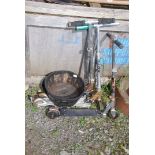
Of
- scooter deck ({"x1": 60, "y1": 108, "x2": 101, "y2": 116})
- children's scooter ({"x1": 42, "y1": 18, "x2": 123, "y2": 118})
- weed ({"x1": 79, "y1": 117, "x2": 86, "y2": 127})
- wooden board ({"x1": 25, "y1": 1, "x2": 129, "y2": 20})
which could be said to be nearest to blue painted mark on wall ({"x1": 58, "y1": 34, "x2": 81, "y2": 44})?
children's scooter ({"x1": 42, "y1": 18, "x2": 123, "y2": 118})

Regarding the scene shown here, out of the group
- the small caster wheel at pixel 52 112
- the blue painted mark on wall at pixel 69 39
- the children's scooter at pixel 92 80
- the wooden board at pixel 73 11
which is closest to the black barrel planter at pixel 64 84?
the children's scooter at pixel 92 80

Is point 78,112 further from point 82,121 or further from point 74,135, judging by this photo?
point 74,135

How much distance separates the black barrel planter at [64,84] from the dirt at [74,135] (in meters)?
0.29

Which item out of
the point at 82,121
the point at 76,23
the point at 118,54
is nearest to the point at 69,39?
the point at 76,23

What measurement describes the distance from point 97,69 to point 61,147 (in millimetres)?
1095

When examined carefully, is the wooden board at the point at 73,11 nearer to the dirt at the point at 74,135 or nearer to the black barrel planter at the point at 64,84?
the black barrel planter at the point at 64,84

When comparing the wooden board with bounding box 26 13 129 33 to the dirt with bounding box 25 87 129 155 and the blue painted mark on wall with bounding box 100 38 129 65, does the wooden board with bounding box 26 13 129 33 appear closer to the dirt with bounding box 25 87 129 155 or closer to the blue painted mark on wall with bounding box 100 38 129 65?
the blue painted mark on wall with bounding box 100 38 129 65

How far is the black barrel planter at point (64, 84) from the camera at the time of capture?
434cm

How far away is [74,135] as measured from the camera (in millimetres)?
3881

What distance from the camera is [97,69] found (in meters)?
4.29

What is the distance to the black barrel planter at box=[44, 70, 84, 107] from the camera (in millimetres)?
4336

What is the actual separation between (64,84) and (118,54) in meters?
0.80
